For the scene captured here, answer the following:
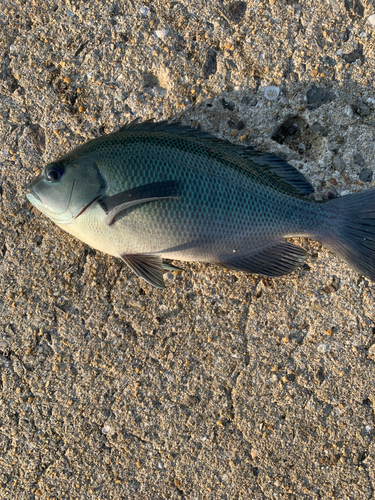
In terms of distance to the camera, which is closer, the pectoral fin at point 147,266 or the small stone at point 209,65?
the pectoral fin at point 147,266

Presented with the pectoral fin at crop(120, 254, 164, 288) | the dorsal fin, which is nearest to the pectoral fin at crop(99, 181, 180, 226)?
the pectoral fin at crop(120, 254, 164, 288)

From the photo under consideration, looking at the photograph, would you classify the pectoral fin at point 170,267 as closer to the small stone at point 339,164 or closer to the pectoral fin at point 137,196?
the pectoral fin at point 137,196

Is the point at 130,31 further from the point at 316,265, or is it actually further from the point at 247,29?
the point at 316,265

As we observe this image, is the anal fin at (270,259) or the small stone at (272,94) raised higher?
the small stone at (272,94)

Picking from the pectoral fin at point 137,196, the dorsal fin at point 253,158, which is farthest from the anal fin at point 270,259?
the pectoral fin at point 137,196

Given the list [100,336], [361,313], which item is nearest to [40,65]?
[100,336]

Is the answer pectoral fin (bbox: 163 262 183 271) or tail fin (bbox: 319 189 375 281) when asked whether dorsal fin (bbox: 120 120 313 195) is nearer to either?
→ tail fin (bbox: 319 189 375 281)
